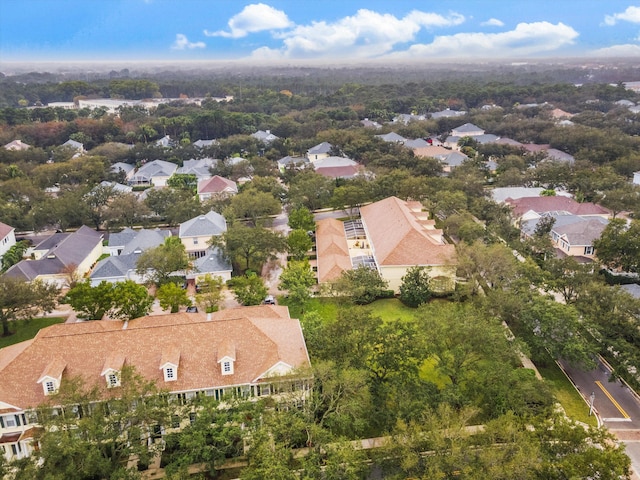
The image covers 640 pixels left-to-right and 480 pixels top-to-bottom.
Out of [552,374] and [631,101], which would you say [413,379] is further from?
[631,101]

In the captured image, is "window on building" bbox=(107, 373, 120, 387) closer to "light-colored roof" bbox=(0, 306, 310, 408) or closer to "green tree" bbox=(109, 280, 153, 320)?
"light-colored roof" bbox=(0, 306, 310, 408)

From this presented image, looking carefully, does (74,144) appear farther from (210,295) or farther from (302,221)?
(210,295)

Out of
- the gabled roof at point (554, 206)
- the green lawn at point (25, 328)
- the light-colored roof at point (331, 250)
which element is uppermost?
the gabled roof at point (554, 206)

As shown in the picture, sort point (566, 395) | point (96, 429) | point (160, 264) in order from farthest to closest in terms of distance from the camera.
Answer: point (160, 264) < point (566, 395) < point (96, 429)

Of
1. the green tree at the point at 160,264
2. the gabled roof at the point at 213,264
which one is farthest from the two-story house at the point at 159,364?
the gabled roof at the point at 213,264

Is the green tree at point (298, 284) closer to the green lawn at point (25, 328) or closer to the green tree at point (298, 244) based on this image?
the green tree at point (298, 244)

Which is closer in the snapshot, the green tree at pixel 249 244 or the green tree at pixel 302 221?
the green tree at pixel 249 244

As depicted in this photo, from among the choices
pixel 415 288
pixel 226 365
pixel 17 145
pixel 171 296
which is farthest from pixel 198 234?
pixel 17 145
